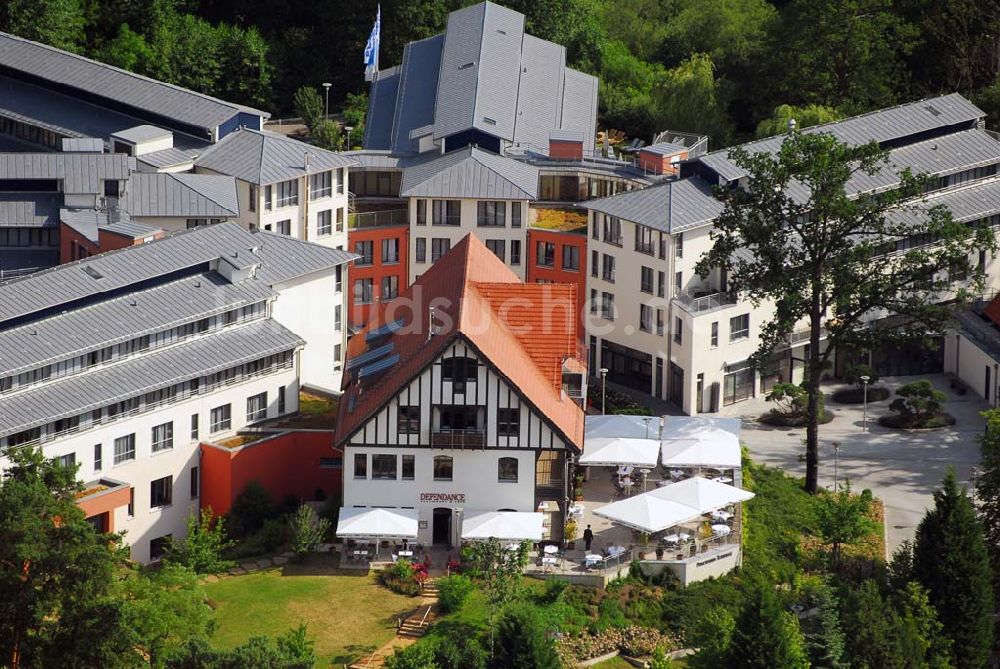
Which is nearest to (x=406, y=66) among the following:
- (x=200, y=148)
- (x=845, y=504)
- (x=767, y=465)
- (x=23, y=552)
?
(x=200, y=148)

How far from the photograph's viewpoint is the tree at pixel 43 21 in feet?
513

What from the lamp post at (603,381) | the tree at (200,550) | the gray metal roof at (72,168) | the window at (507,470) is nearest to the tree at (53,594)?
the tree at (200,550)

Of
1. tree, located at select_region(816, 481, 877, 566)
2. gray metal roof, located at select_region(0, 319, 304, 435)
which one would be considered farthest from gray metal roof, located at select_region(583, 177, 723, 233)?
gray metal roof, located at select_region(0, 319, 304, 435)

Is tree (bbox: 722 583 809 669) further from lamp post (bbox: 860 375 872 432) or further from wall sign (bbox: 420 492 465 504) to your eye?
lamp post (bbox: 860 375 872 432)

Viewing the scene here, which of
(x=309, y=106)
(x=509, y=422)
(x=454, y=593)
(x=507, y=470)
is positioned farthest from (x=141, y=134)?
(x=454, y=593)

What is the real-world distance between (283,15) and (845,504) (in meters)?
82.9

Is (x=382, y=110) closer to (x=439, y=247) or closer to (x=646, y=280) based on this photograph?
(x=439, y=247)

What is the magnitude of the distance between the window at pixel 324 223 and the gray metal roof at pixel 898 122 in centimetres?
2292

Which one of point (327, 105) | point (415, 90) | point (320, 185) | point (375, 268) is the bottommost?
point (375, 268)

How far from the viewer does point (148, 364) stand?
106m

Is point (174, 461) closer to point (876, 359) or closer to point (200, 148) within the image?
point (200, 148)

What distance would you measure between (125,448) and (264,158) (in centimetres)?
2826

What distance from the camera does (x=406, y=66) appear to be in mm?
146125

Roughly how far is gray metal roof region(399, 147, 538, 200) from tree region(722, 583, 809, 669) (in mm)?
45774
